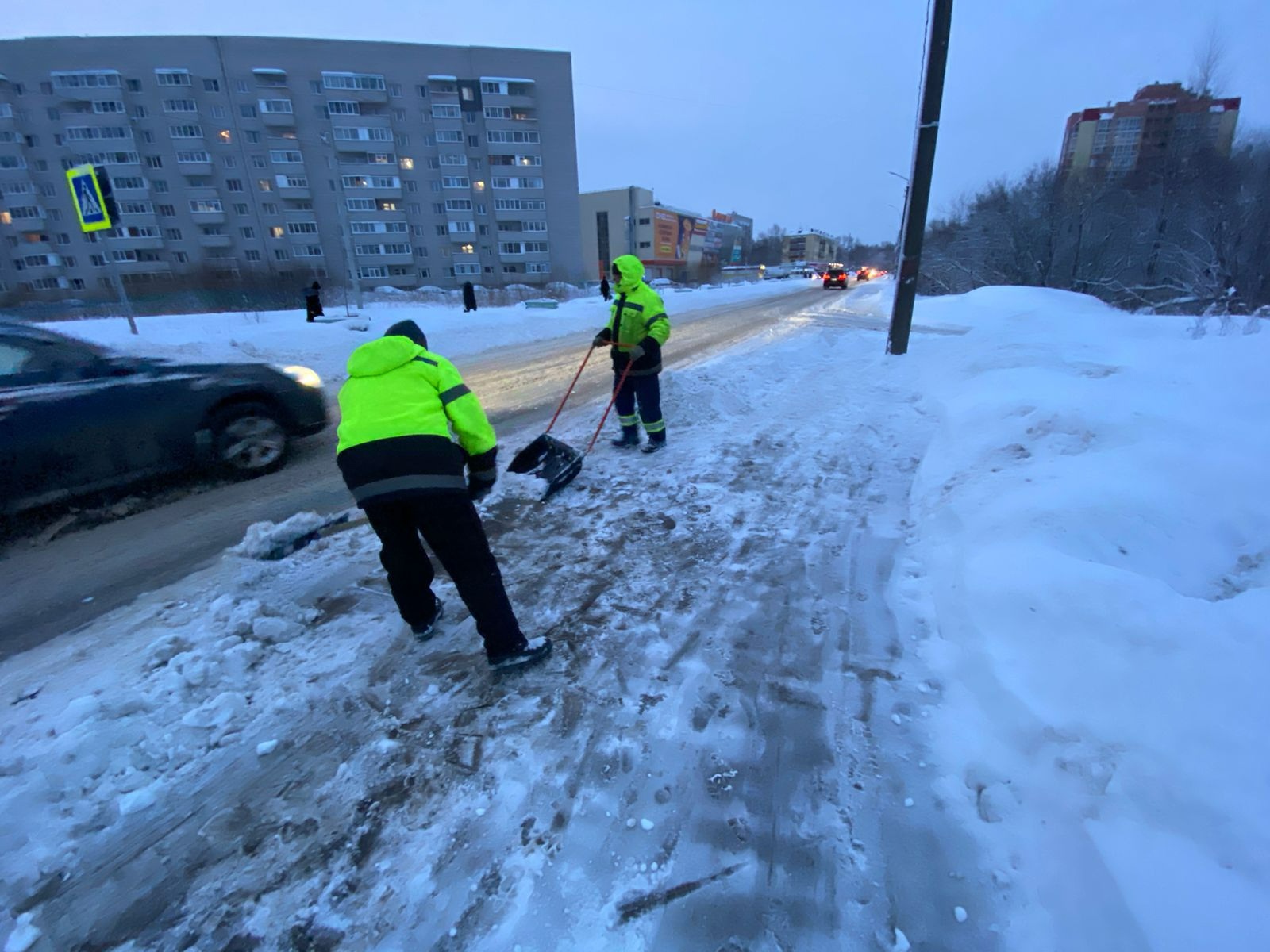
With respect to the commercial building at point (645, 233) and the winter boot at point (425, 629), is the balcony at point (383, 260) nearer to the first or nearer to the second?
the commercial building at point (645, 233)

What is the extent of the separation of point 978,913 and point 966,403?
563 cm

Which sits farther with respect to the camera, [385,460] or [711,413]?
[711,413]

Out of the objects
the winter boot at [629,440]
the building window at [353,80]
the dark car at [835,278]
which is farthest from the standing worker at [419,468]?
the building window at [353,80]

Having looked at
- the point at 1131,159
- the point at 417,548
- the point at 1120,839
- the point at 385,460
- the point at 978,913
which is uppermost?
the point at 1131,159

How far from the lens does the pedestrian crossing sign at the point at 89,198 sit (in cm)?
907

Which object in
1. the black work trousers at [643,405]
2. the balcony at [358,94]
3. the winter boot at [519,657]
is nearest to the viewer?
the winter boot at [519,657]

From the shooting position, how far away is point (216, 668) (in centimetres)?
282

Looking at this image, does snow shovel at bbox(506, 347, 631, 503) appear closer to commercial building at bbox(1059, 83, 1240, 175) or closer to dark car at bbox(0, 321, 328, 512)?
dark car at bbox(0, 321, 328, 512)

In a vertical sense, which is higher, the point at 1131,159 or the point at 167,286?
the point at 1131,159

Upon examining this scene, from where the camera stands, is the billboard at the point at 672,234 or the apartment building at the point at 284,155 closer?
the apartment building at the point at 284,155

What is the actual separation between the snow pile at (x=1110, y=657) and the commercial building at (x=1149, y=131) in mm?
32679

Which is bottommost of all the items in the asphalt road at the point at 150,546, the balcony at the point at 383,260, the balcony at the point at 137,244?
the asphalt road at the point at 150,546

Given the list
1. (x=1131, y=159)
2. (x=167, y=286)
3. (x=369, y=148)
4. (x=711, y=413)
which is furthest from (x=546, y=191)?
(x=711, y=413)

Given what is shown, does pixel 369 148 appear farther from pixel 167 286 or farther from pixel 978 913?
pixel 978 913
